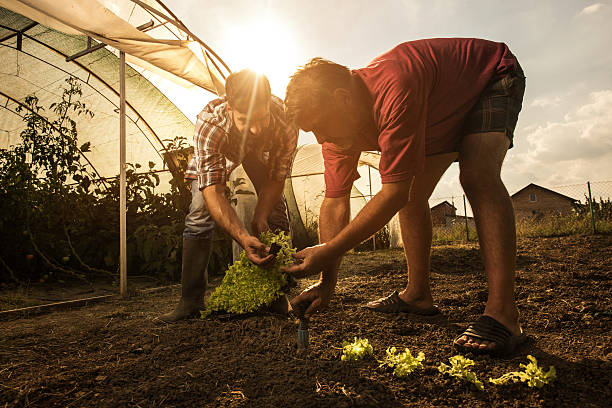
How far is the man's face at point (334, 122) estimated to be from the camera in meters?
1.70

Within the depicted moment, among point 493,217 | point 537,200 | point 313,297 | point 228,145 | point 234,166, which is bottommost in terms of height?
point 313,297

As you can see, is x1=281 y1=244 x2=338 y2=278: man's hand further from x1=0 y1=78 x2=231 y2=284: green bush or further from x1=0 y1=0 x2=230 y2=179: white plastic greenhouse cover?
x1=0 y1=78 x2=231 y2=284: green bush

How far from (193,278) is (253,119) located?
118cm

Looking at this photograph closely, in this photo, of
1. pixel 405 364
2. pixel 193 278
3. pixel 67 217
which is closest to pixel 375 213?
pixel 405 364

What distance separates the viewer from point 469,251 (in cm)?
672

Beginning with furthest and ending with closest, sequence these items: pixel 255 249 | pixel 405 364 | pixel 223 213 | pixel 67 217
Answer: pixel 67 217 → pixel 223 213 → pixel 255 249 → pixel 405 364

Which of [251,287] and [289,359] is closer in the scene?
[289,359]

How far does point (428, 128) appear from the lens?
6.56ft

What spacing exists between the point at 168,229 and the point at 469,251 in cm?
499

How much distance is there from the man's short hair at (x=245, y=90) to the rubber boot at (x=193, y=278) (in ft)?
3.36

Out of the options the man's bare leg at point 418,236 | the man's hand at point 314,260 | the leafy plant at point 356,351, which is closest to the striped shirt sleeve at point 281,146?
the man's bare leg at point 418,236

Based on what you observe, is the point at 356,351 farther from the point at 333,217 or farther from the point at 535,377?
the point at 333,217

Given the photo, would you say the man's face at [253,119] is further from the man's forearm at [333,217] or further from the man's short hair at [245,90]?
the man's forearm at [333,217]

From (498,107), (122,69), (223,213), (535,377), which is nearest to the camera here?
(535,377)
